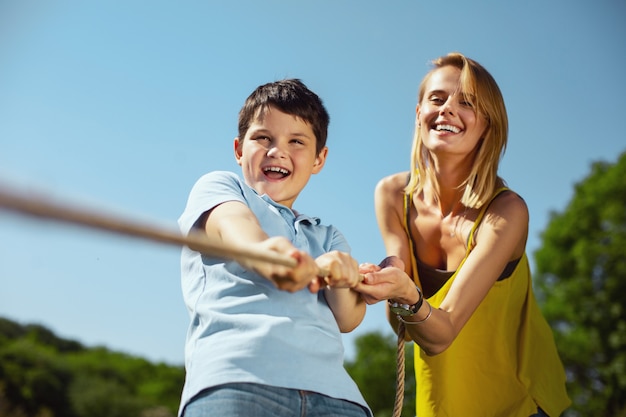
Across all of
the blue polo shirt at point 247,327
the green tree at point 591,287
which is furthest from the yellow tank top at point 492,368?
the green tree at point 591,287

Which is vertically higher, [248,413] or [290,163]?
[290,163]

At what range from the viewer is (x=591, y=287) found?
821 inches

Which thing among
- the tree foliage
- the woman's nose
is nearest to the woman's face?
the woman's nose

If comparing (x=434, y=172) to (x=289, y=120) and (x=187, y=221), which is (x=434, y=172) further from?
(x=187, y=221)

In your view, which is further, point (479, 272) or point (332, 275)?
point (479, 272)

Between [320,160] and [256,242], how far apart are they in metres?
1.05

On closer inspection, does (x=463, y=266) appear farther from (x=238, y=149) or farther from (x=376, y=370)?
(x=376, y=370)

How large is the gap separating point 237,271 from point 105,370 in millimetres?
36034

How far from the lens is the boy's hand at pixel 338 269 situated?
2.00 metres

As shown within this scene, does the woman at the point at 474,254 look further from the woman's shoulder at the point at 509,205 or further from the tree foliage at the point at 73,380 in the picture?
the tree foliage at the point at 73,380

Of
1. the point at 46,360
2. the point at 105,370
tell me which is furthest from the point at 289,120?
the point at 105,370

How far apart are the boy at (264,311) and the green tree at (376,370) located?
23.0m

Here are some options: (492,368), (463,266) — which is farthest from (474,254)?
(492,368)

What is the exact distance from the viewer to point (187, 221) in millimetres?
2275
